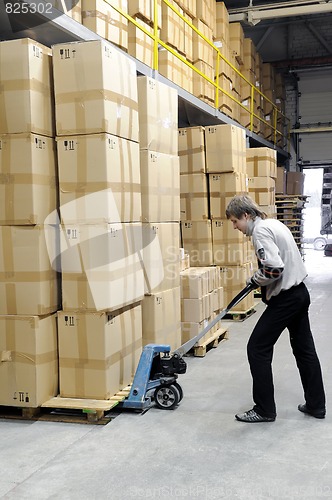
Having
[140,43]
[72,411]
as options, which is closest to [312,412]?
[72,411]

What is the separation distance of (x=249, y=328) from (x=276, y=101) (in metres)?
9.03

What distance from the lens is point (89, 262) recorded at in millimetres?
4223

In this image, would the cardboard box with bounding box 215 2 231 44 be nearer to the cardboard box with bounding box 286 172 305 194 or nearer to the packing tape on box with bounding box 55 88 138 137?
the cardboard box with bounding box 286 172 305 194

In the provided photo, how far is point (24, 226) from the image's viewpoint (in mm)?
4156

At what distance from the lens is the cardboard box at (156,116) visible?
16.6 ft

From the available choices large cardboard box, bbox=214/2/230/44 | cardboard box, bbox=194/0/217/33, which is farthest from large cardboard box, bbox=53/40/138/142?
large cardboard box, bbox=214/2/230/44

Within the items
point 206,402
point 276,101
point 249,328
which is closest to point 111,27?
point 206,402

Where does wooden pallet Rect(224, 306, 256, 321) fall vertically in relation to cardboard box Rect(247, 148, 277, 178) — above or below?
below

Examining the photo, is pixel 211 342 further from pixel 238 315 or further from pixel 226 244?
pixel 226 244

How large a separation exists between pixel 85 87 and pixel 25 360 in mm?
2109

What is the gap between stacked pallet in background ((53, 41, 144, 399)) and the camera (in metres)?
4.17

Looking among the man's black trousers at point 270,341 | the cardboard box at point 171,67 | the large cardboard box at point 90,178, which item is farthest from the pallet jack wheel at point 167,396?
the cardboard box at point 171,67

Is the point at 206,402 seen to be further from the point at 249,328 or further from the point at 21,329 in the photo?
the point at 249,328

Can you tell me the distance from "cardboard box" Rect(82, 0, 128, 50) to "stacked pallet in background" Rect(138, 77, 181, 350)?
2.32 feet
